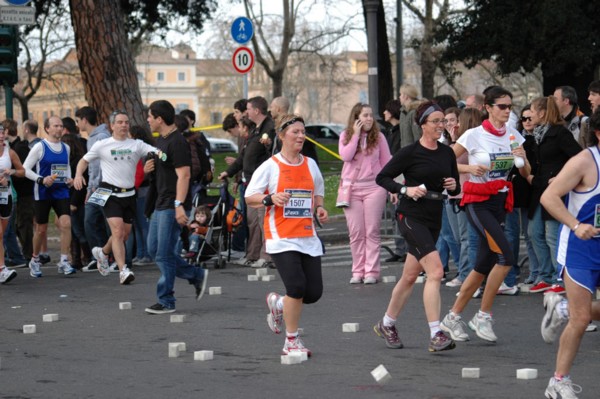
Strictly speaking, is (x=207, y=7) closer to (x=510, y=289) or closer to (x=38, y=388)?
(x=510, y=289)

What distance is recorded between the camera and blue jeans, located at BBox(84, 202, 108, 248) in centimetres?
1491

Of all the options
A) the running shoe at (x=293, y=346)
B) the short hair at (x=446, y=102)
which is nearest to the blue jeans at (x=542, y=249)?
the short hair at (x=446, y=102)

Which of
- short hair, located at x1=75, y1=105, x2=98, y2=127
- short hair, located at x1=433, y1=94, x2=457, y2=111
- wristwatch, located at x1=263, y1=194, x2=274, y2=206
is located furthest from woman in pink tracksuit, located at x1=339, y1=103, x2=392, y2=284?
wristwatch, located at x1=263, y1=194, x2=274, y2=206

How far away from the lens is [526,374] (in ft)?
25.2

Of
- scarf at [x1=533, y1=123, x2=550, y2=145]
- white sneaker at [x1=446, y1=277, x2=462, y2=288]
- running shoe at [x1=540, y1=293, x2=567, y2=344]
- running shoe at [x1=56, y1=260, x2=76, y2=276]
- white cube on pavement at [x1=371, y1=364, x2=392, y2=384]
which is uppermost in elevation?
scarf at [x1=533, y1=123, x2=550, y2=145]

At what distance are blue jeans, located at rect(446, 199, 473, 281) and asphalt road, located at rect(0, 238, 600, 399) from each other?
1.03 ft

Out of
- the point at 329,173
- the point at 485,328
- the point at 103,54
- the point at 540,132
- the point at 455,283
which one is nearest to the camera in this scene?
the point at 485,328

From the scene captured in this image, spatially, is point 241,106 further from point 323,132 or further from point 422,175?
point 323,132

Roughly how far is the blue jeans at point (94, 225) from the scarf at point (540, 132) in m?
5.77

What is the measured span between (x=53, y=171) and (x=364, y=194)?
4.08m

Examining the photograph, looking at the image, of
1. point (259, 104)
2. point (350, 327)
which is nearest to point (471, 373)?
point (350, 327)

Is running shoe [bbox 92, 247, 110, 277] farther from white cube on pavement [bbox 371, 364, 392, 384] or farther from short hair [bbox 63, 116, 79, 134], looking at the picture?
white cube on pavement [bbox 371, 364, 392, 384]

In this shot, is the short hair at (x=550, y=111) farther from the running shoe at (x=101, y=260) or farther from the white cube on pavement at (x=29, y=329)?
the running shoe at (x=101, y=260)

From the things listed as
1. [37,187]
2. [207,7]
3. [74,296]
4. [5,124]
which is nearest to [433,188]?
[74,296]
